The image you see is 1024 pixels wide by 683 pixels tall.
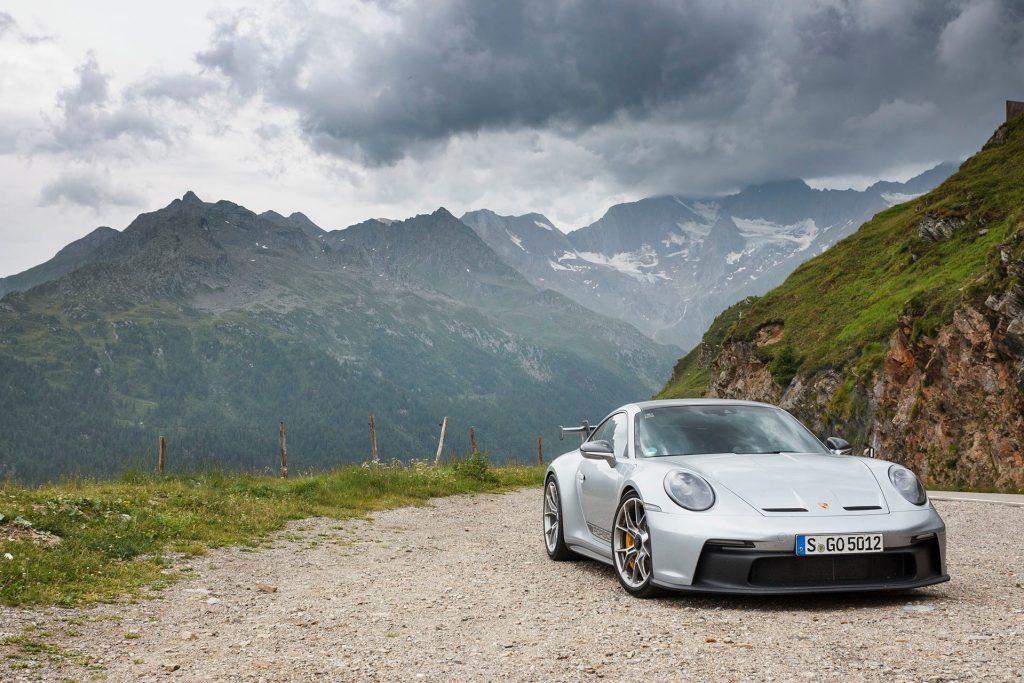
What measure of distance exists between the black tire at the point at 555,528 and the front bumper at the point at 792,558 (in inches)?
122

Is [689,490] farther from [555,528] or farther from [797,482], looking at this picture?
[555,528]

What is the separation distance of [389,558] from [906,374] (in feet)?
95.4

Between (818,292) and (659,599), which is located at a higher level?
(818,292)

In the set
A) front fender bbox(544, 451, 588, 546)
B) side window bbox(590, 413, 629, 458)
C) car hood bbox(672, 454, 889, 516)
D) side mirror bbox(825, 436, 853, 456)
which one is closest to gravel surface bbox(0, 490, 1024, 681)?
front fender bbox(544, 451, 588, 546)

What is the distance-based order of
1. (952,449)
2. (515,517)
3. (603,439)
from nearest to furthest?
(603,439) → (515,517) → (952,449)

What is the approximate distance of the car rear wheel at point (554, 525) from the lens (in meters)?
9.89

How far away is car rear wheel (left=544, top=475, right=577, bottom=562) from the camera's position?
989cm

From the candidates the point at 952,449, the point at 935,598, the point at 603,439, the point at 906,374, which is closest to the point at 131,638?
the point at 603,439

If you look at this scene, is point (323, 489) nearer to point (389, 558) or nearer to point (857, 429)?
point (389, 558)

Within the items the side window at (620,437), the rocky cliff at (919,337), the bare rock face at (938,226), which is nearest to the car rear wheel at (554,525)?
the side window at (620,437)

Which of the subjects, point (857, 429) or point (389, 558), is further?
point (857, 429)

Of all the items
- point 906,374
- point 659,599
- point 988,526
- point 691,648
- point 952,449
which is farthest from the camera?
point 906,374

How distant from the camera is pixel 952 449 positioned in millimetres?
A: 29078

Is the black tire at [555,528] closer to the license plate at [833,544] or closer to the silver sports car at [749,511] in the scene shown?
the silver sports car at [749,511]
